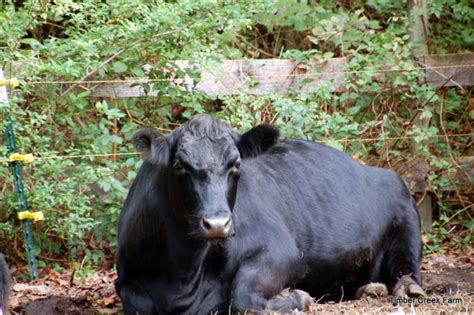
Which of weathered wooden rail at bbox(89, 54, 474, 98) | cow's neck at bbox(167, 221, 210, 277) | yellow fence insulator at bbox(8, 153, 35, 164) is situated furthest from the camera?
weathered wooden rail at bbox(89, 54, 474, 98)

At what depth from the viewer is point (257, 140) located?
608 cm

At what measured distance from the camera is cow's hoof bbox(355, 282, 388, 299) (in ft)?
22.8

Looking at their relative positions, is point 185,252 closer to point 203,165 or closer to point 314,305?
point 203,165

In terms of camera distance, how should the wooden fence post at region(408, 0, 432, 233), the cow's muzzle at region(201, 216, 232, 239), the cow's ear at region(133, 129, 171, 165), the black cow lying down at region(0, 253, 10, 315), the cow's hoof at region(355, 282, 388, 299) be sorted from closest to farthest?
1. the black cow lying down at region(0, 253, 10, 315)
2. the cow's muzzle at region(201, 216, 232, 239)
3. the cow's ear at region(133, 129, 171, 165)
4. the cow's hoof at region(355, 282, 388, 299)
5. the wooden fence post at region(408, 0, 432, 233)

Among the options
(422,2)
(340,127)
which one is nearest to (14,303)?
(340,127)

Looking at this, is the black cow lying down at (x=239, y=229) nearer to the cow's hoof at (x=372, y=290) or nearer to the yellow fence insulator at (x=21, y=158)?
the cow's hoof at (x=372, y=290)

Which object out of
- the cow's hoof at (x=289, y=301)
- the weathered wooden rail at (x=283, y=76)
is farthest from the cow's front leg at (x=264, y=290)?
the weathered wooden rail at (x=283, y=76)

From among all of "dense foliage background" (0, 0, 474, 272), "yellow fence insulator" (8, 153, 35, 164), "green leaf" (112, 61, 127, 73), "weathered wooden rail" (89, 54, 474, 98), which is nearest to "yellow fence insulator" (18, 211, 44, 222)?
"dense foliage background" (0, 0, 474, 272)

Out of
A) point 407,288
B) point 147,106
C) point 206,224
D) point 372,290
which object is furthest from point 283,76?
point 206,224

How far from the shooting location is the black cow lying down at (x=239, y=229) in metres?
5.74

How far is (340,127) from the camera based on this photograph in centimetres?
927

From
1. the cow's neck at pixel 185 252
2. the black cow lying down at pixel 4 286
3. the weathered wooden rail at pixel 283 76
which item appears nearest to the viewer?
the black cow lying down at pixel 4 286

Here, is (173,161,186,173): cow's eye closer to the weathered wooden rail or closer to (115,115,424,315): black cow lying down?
(115,115,424,315): black cow lying down

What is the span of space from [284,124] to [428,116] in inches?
72.1
